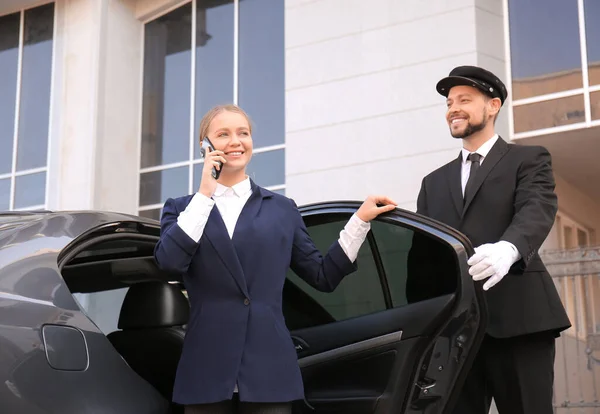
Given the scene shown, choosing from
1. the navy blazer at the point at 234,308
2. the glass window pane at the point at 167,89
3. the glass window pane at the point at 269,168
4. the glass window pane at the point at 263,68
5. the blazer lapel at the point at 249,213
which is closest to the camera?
the navy blazer at the point at 234,308

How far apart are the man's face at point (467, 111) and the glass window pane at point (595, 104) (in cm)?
671

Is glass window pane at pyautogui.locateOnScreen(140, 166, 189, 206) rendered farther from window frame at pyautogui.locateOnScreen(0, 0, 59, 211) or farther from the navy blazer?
the navy blazer

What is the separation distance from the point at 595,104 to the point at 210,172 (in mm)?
7854

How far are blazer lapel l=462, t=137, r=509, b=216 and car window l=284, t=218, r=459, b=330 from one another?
0.26 m

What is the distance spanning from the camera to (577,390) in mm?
9547

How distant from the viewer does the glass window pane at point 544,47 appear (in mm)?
9836

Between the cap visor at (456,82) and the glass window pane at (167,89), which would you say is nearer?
the cap visor at (456,82)

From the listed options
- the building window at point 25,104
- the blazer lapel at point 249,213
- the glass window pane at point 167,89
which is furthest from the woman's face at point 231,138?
the building window at point 25,104

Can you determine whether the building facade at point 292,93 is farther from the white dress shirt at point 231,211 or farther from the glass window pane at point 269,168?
the white dress shirt at point 231,211

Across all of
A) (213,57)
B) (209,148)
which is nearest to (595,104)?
(213,57)

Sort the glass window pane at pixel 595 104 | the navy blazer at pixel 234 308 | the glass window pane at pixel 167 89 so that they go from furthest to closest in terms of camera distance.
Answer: the glass window pane at pixel 167 89, the glass window pane at pixel 595 104, the navy blazer at pixel 234 308

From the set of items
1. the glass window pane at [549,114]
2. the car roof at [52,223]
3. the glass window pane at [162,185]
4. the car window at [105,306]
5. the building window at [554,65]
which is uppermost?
the building window at [554,65]

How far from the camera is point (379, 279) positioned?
3322 millimetres

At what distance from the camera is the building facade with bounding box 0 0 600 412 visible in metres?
9.85
